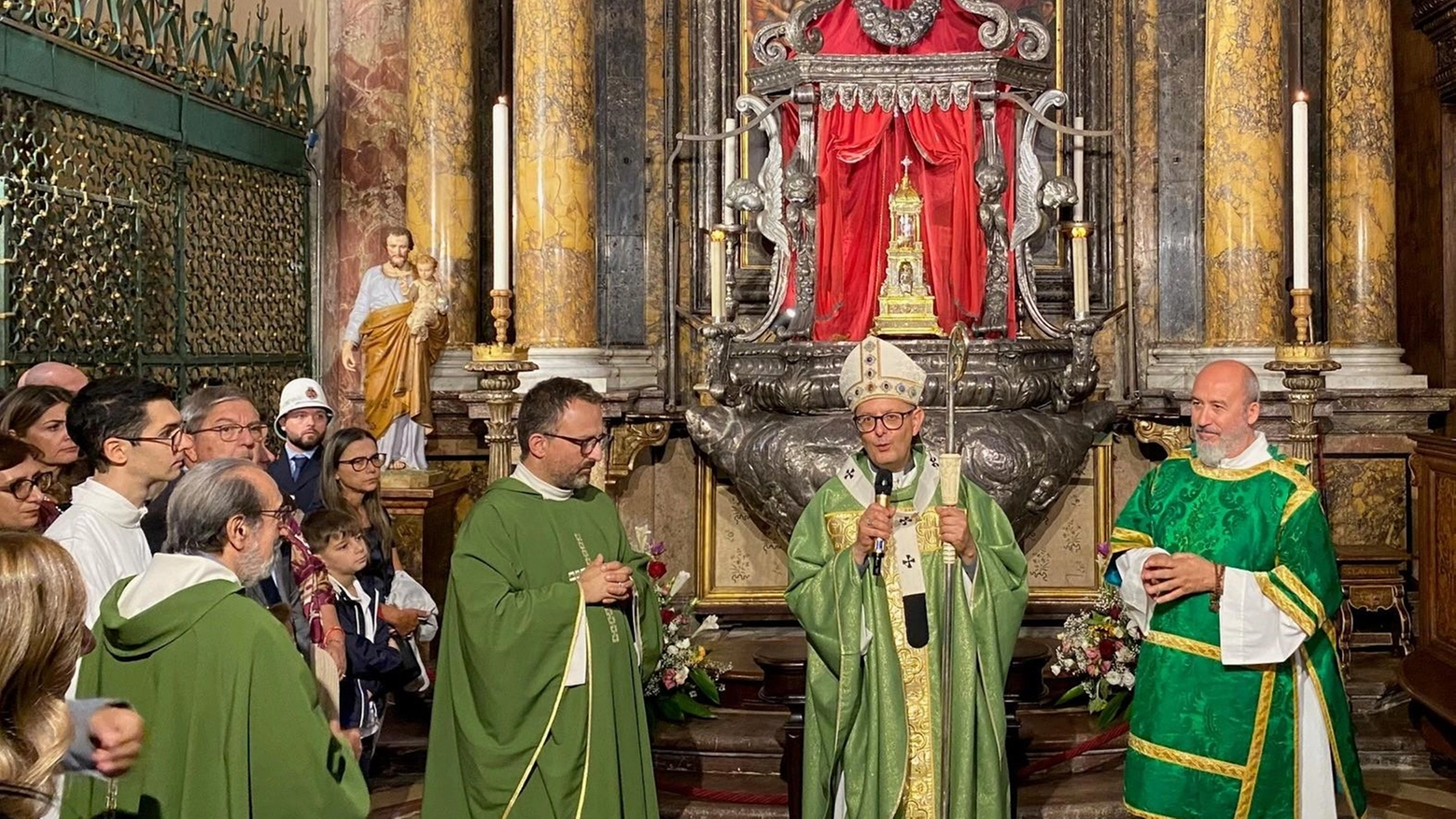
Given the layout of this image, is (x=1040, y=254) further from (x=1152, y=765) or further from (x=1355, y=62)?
(x=1152, y=765)

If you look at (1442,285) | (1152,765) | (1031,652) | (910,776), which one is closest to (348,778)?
(910,776)

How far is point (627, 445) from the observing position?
8.58 meters

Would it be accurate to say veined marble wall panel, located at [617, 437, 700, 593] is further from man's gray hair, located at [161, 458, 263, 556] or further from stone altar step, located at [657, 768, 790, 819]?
man's gray hair, located at [161, 458, 263, 556]

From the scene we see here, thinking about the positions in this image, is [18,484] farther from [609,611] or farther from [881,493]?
[881,493]

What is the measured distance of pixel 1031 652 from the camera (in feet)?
21.9

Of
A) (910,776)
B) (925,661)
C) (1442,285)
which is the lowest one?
(910,776)

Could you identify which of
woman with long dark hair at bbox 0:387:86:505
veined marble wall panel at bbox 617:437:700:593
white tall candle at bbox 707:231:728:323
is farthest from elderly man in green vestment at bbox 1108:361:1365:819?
veined marble wall panel at bbox 617:437:700:593

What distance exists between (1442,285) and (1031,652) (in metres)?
4.22

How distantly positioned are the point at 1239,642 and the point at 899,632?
95 centimetres

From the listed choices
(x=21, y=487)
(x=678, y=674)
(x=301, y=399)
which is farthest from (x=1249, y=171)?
(x=21, y=487)

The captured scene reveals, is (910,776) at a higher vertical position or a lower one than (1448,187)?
lower

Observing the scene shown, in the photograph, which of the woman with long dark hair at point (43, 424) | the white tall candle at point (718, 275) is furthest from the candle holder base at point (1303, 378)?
the woman with long dark hair at point (43, 424)

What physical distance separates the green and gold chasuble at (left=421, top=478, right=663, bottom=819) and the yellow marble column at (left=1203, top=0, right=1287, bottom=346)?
16.6ft

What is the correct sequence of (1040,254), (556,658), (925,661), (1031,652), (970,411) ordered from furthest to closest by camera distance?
(1040,254) → (970,411) → (1031,652) → (925,661) → (556,658)
